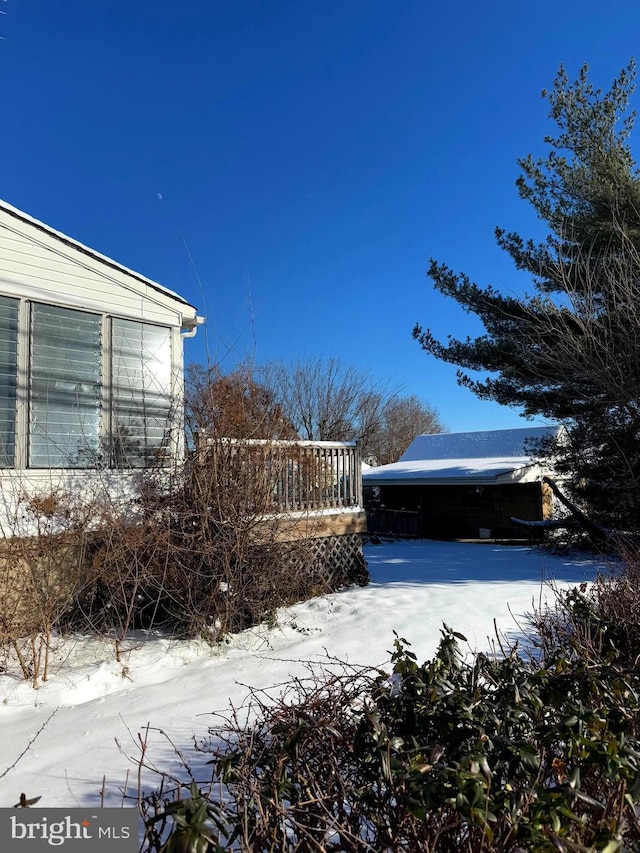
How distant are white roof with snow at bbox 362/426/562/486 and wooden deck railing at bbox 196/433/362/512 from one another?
9.95m

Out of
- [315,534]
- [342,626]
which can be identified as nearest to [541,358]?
[315,534]

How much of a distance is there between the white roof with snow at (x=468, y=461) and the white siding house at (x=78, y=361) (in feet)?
42.0

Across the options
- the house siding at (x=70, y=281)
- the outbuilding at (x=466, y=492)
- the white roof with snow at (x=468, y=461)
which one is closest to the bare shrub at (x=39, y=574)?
the house siding at (x=70, y=281)

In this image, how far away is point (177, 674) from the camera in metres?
4.95

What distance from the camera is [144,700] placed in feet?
14.3

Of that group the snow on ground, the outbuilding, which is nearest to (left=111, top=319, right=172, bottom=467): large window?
the snow on ground

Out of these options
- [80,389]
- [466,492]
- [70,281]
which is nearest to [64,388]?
[80,389]

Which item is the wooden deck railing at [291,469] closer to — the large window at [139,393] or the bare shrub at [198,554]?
the bare shrub at [198,554]

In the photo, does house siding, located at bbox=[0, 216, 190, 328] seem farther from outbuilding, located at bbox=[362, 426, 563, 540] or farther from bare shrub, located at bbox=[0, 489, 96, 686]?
outbuilding, located at bbox=[362, 426, 563, 540]

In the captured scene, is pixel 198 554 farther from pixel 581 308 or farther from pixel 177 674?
pixel 581 308

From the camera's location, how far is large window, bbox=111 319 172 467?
6.62m

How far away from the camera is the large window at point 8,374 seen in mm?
5793

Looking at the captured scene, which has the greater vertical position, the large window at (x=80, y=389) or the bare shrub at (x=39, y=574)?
the large window at (x=80, y=389)

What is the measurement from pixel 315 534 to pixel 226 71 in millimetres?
8582
